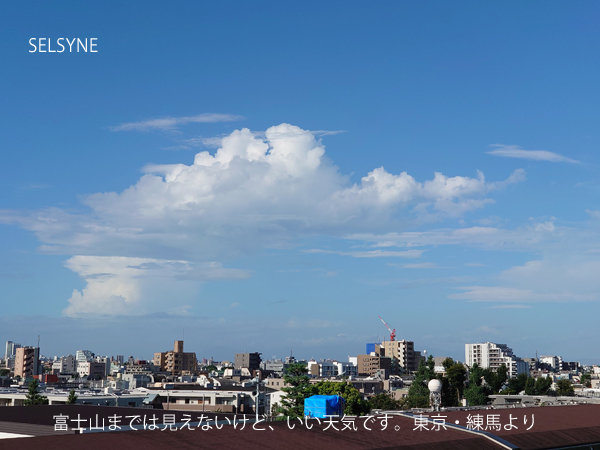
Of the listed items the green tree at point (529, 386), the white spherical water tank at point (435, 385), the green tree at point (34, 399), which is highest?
the white spherical water tank at point (435, 385)

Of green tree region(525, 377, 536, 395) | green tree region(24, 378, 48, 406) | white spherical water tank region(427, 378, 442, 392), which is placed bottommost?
green tree region(525, 377, 536, 395)

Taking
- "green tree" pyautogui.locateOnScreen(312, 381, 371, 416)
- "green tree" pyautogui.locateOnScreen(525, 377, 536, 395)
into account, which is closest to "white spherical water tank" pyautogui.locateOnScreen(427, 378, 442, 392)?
"green tree" pyautogui.locateOnScreen(312, 381, 371, 416)

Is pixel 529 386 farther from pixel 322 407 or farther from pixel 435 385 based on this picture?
pixel 322 407

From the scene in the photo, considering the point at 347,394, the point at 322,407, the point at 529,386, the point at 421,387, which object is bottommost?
the point at 529,386

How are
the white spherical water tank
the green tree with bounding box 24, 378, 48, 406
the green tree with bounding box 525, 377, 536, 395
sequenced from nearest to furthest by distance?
1. the white spherical water tank
2. the green tree with bounding box 24, 378, 48, 406
3. the green tree with bounding box 525, 377, 536, 395

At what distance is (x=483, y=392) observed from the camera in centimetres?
10175

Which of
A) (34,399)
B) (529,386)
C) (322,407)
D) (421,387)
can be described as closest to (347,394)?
(322,407)

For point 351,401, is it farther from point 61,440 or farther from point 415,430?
point 61,440

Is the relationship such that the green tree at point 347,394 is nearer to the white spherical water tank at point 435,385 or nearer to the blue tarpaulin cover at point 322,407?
the white spherical water tank at point 435,385

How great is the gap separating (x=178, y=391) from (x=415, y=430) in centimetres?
6659

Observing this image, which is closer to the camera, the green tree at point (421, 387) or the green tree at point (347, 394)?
the green tree at point (347, 394)

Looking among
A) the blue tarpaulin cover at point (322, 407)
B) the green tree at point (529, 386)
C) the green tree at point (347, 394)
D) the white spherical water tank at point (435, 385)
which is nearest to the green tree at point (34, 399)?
the green tree at point (347, 394)

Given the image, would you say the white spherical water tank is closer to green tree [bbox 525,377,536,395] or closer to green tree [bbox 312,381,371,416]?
green tree [bbox 312,381,371,416]

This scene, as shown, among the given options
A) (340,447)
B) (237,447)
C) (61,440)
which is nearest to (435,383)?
(340,447)
